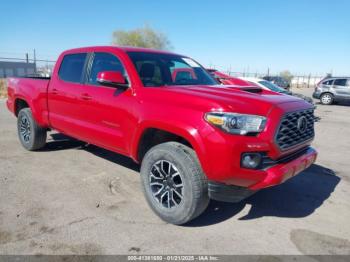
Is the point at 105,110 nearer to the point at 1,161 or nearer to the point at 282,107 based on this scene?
the point at 282,107

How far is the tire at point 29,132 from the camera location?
5590 millimetres

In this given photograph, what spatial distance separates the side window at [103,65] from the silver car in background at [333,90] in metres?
17.4

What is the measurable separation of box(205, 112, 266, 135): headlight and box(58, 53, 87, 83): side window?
2.53 metres

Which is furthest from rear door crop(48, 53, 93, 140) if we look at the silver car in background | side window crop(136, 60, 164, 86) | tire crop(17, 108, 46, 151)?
the silver car in background

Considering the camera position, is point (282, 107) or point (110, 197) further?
point (110, 197)

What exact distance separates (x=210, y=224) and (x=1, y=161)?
3.81 metres

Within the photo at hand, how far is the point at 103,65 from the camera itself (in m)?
4.30

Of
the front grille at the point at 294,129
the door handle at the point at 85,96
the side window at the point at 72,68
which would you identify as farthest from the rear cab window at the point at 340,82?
the door handle at the point at 85,96

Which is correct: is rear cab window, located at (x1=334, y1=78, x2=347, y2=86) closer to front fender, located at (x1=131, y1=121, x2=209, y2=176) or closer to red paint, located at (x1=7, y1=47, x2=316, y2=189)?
red paint, located at (x1=7, y1=47, x2=316, y2=189)

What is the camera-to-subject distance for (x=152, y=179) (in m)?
3.51

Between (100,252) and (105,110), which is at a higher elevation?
(105,110)

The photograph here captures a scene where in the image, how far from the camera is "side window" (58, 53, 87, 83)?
4641 millimetres

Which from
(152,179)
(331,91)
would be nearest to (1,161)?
(152,179)

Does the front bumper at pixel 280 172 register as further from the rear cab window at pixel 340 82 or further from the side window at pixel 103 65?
the rear cab window at pixel 340 82
